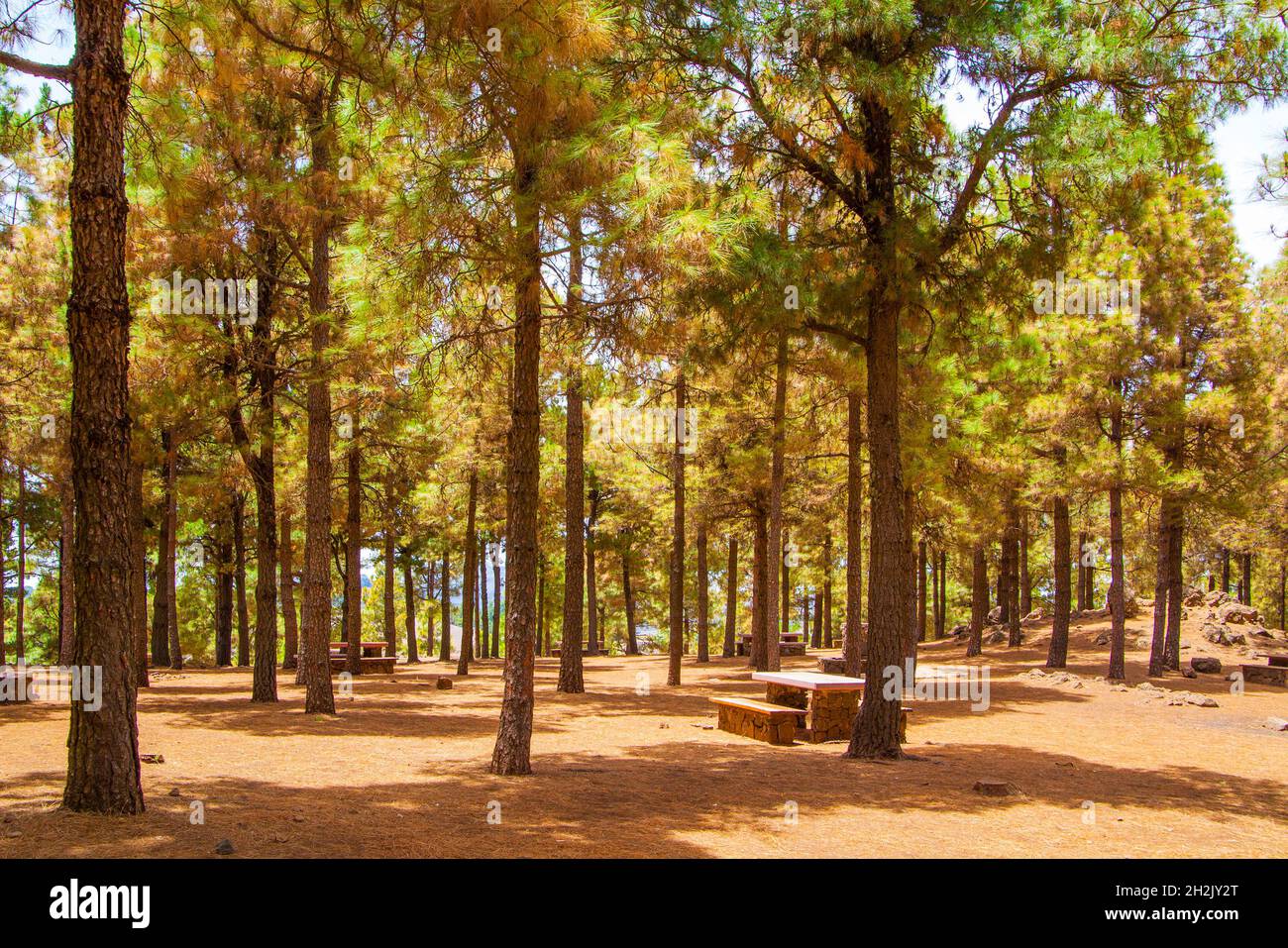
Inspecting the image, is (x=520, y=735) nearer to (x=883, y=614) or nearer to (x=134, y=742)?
(x=134, y=742)

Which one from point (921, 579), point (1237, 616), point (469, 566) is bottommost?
point (1237, 616)

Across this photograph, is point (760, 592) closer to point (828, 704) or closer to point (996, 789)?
point (828, 704)

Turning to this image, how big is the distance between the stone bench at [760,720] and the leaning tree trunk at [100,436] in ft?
26.4

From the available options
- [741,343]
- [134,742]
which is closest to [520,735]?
[134,742]

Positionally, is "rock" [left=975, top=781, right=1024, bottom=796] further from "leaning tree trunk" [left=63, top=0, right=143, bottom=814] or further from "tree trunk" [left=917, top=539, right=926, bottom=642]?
"tree trunk" [left=917, top=539, right=926, bottom=642]

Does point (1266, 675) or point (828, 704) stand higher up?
point (828, 704)

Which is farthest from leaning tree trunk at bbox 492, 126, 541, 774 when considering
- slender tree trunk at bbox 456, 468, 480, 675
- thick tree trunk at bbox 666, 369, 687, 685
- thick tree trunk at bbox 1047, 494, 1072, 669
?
thick tree trunk at bbox 1047, 494, 1072, 669

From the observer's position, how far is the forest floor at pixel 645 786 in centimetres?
627

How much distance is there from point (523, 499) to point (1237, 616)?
1168 inches

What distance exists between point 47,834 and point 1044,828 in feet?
23.6

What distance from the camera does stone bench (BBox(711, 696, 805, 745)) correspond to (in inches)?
481

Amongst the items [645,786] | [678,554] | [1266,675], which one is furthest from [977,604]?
[645,786]

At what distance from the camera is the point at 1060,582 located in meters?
22.0

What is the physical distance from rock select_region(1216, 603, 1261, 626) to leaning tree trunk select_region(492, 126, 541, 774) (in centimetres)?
2843
